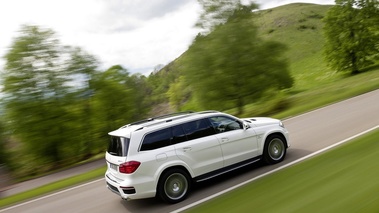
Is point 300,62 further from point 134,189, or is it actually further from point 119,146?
point 134,189

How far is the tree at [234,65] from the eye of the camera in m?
26.9

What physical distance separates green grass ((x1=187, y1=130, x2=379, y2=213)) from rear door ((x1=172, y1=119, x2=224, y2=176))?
3.09ft

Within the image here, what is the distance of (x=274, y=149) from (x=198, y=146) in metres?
2.50

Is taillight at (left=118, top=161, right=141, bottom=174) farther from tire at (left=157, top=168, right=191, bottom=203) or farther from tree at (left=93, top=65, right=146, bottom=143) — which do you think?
tree at (left=93, top=65, right=146, bottom=143)

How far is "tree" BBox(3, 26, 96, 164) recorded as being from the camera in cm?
2398

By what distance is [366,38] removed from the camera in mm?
46594

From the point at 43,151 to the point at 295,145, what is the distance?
20.6 m

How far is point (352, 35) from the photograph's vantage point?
47.7 meters

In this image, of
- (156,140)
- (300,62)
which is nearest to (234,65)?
(156,140)

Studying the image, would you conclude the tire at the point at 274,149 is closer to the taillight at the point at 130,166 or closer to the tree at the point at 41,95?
the taillight at the point at 130,166

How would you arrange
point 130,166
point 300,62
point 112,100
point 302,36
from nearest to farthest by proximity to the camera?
point 130,166, point 112,100, point 300,62, point 302,36

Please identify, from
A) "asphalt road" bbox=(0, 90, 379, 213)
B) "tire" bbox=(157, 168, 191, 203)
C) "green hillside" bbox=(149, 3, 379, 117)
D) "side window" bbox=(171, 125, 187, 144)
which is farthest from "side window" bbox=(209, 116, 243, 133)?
"green hillside" bbox=(149, 3, 379, 117)

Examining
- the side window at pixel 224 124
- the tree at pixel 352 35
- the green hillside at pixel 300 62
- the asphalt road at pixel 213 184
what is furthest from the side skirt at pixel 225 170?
the tree at pixel 352 35

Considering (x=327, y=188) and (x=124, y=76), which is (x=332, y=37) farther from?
(x=327, y=188)
